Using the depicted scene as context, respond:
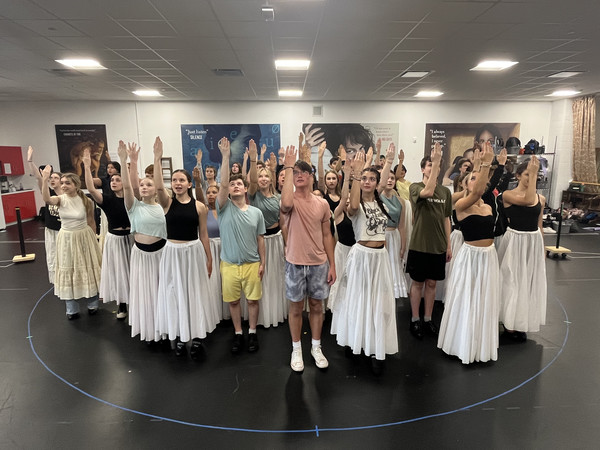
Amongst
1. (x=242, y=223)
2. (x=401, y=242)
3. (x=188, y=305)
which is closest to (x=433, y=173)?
(x=401, y=242)

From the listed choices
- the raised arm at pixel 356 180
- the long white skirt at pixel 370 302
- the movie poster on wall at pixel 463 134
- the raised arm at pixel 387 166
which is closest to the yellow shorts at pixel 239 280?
the long white skirt at pixel 370 302

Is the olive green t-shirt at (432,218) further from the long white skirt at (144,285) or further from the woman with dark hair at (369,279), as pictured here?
the long white skirt at (144,285)

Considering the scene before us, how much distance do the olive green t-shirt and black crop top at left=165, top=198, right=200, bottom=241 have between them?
2159mm

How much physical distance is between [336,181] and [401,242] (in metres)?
1.18

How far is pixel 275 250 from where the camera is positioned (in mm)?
3703

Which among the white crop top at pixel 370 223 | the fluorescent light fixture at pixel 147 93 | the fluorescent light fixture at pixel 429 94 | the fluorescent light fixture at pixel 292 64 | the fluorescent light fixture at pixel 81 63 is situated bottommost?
the white crop top at pixel 370 223

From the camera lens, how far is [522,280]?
3438 mm

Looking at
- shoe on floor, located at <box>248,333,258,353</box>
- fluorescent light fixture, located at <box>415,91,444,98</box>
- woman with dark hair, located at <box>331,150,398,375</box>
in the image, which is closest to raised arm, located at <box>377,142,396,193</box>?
woman with dark hair, located at <box>331,150,398,375</box>

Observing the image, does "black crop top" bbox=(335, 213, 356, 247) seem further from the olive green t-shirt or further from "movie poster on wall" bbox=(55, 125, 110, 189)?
"movie poster on wall" bbox=(55, 125, 110, 189)

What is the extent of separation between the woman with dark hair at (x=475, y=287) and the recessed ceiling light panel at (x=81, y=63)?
679cm

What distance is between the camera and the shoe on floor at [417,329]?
3.60 meters

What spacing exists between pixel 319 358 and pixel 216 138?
8.99m

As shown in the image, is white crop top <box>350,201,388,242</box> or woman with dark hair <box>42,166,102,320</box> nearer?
white crop top <box>350,201,388,242</box>

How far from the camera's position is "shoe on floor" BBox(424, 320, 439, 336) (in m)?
3.64
